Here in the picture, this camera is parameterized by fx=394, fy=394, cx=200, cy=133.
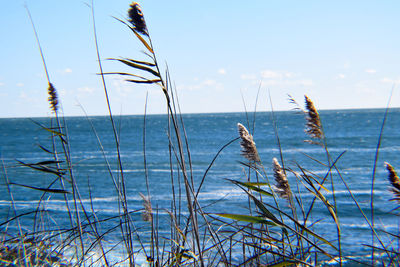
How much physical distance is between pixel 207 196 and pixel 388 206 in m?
4.85

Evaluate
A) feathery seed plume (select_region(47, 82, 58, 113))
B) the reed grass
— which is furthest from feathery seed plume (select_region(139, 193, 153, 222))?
feathery seed plume (select_region(47, 82, 58, 113))

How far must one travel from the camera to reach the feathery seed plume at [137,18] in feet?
4.27

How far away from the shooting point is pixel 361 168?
1772 centimetres

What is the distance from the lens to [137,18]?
1311 millimetres

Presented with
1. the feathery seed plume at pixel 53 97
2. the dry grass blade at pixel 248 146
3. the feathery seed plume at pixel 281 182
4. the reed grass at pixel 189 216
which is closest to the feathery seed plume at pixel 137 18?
the reed grass at pixel 189 216

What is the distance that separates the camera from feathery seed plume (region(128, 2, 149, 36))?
51.3 inches

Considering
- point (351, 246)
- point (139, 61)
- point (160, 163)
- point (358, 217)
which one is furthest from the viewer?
point (160, 163)

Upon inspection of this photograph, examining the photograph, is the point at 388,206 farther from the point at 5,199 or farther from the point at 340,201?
the point at 5,199

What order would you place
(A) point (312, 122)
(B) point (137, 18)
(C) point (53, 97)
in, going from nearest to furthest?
1. (B) point (137, 18)
2. (A) point (312, 122)
3. (C) point (53, 97)

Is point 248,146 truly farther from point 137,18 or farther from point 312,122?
point 137,18

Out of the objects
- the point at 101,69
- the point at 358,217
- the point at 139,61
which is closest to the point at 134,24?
the point at 139,61

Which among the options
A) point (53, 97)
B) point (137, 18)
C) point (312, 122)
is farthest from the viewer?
point (53, 97)

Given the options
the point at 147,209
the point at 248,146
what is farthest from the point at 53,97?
the point at 248,146

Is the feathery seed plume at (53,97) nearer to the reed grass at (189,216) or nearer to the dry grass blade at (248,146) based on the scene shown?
the reed grass at (189,216)
